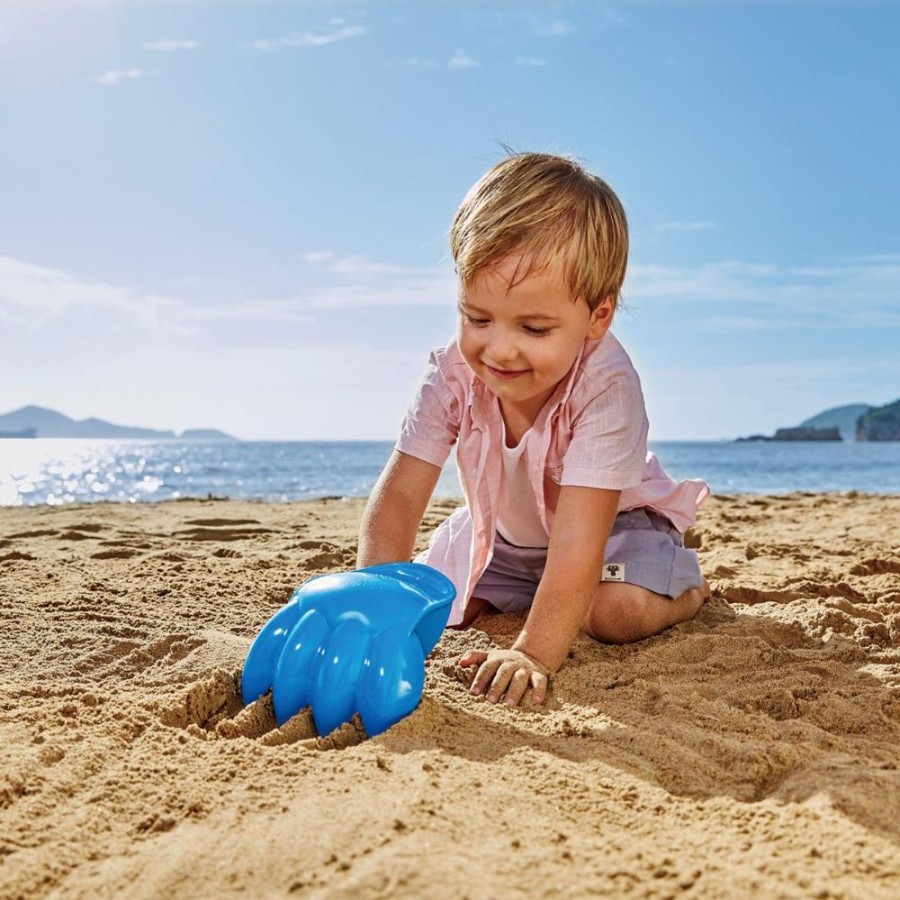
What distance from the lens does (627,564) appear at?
274cm

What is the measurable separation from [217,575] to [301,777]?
82.9 inches

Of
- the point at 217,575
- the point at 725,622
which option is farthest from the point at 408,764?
the point at 217,575

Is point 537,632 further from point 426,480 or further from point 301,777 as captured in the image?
point 301,777

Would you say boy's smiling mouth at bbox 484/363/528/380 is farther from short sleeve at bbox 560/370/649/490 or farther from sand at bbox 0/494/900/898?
sand at bbox 0/494/900/898

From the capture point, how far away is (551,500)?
276 centimetres

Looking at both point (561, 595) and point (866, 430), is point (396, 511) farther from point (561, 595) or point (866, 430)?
point (866, 430)

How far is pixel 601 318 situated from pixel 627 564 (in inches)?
30.2

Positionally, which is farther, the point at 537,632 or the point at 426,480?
the point at 426,480

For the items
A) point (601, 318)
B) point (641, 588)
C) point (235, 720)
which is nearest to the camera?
point (235, 720)

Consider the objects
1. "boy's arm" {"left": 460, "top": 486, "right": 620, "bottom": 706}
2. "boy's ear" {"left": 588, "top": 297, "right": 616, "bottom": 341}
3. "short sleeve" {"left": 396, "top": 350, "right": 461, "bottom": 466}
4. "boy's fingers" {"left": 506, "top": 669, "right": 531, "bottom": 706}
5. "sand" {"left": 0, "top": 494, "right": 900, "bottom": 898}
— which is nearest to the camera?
"sand" {"left": 0, "top": 494, "right": 900, "bottom": 898}

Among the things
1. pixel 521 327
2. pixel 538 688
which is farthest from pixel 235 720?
pixel 521 327

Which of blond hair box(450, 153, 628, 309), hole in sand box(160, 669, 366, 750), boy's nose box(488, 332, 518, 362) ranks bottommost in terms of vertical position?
hole in sand box(160, 669, 366, 750)

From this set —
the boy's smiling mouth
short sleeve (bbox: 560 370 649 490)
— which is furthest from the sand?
the boy's smiling mouth

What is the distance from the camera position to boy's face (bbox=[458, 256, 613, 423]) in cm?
220
